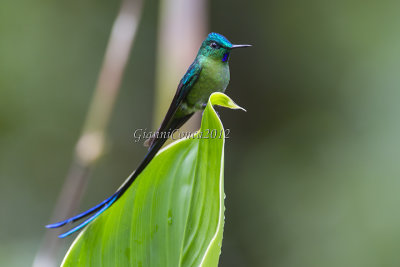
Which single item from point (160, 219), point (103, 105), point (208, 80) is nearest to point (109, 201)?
point (160, 219)

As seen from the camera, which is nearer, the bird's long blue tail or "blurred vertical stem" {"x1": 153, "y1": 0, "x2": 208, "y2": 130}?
the bird's long blue tail

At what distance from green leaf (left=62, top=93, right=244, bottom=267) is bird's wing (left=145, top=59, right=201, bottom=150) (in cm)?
14

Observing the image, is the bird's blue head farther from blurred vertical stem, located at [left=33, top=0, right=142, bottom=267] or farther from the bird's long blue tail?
blurred vertical stem, located at [left=33, top=0, right=142, bottom=267]

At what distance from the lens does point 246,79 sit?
448 cm

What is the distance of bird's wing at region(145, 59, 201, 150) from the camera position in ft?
3.90

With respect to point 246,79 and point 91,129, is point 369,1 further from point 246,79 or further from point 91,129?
point 91,129

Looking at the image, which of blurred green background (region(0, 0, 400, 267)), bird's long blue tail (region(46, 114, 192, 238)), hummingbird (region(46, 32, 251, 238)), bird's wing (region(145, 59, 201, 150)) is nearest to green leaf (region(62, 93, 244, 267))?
bird's long blue tail (region(46, 114, 192, 238))

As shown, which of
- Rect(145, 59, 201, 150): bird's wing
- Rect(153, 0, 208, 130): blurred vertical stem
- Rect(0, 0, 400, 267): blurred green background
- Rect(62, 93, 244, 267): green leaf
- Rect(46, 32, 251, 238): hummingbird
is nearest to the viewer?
Rect(62, 93, 244, 267): green leaf

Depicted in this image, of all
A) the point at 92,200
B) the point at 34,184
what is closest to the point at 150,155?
the point at 92,200

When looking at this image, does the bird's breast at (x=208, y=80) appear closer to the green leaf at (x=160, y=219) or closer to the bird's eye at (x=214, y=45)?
the bird's eye at (x=214, y=45)

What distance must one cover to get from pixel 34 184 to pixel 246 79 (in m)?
2.55

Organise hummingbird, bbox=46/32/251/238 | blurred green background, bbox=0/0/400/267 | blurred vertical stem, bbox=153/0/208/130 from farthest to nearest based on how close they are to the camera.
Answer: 1. blurred green background, bbox=0/0/400/267
2. blurred vertical stem, bbox=153/0/208/130
3. hummingbird, bbox=46/32/251/238

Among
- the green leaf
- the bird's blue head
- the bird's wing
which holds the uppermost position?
the bird's blue head

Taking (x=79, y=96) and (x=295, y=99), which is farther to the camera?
(x=79, y=96)
